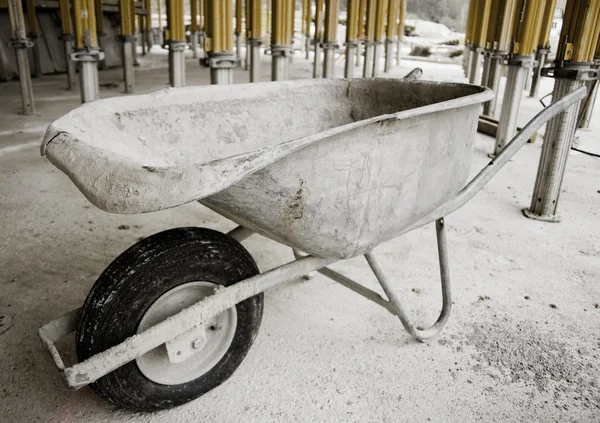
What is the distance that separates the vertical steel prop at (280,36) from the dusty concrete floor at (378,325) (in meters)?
2.30

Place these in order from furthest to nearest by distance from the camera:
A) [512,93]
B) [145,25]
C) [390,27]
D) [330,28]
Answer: [145,25] < [390,27] < [330,28] < [512,93]

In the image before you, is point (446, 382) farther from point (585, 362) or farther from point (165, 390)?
point (165, 390)

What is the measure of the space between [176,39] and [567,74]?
297 cm

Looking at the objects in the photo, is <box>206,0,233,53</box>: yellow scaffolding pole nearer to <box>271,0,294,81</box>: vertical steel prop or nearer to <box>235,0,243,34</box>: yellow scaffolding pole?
<box>271,0,294,81</box>: vertical steel prop

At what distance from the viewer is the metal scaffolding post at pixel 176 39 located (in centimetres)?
405

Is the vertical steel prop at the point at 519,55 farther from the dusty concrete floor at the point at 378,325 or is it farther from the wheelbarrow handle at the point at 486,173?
the wheelbarrow handle at the point at 486,173

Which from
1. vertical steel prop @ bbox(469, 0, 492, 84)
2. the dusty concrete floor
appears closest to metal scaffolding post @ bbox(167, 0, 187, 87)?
the dusty concrete floor

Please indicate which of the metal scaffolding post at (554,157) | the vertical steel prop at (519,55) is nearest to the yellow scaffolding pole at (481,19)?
the vertical steel prop at (519,55)

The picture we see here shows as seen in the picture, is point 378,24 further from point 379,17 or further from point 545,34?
point 545,34

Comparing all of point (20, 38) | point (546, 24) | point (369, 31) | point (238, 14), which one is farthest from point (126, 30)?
point (546, 24)

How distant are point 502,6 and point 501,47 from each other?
0.37 metres

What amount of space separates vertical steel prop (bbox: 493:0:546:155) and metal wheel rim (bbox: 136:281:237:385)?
10.3 feet

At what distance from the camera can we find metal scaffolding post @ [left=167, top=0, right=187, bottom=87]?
405 centimetres

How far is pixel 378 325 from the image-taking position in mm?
1829
